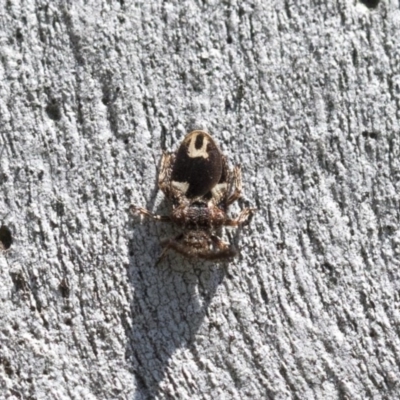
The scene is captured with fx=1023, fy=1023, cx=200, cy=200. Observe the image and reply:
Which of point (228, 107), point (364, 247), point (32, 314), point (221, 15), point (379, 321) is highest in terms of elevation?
point (221, 15)

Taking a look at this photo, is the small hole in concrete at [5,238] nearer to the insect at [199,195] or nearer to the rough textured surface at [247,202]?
the rough textured surface at [247,202]

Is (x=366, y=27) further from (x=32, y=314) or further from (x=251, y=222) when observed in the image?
(x=32, y=314)

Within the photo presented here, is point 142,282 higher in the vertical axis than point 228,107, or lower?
lower

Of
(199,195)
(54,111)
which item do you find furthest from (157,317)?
(54,111)

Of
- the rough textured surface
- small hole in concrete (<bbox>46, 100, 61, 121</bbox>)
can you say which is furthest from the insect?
small hole in concrete (<bbox>46, 100, 61, 121</bbox>)

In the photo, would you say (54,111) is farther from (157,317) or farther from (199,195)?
(157,317)

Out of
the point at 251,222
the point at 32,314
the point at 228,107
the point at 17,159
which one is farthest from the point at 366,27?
the point at 32,314

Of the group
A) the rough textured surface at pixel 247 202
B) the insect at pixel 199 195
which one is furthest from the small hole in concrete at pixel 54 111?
the insect at pixel 199 195

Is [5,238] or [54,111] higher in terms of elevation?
[54,111]
